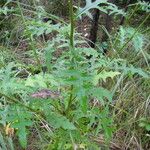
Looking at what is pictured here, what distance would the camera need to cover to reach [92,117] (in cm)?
184

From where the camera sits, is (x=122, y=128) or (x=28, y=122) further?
(x=122, y=128)

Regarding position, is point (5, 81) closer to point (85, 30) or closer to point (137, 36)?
point (137, 36)

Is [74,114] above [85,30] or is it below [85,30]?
above

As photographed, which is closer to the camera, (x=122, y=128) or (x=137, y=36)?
(x=137, y=36)

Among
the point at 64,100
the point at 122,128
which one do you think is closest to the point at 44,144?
the point at 122,128

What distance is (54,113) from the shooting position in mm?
1646

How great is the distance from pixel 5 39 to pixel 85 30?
1.12 meters

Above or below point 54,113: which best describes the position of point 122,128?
below

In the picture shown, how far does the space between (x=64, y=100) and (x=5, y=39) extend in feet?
10.5

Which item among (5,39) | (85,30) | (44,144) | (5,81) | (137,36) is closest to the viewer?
(5,81)

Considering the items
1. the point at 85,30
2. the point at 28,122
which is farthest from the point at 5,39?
the point at 28,122

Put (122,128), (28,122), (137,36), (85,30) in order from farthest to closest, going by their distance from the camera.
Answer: (85,30) → (122,128) → (137,36) → (28,122)

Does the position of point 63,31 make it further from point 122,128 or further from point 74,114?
point 122,128

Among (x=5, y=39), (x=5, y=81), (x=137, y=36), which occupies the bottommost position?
(x=5, y=39)
